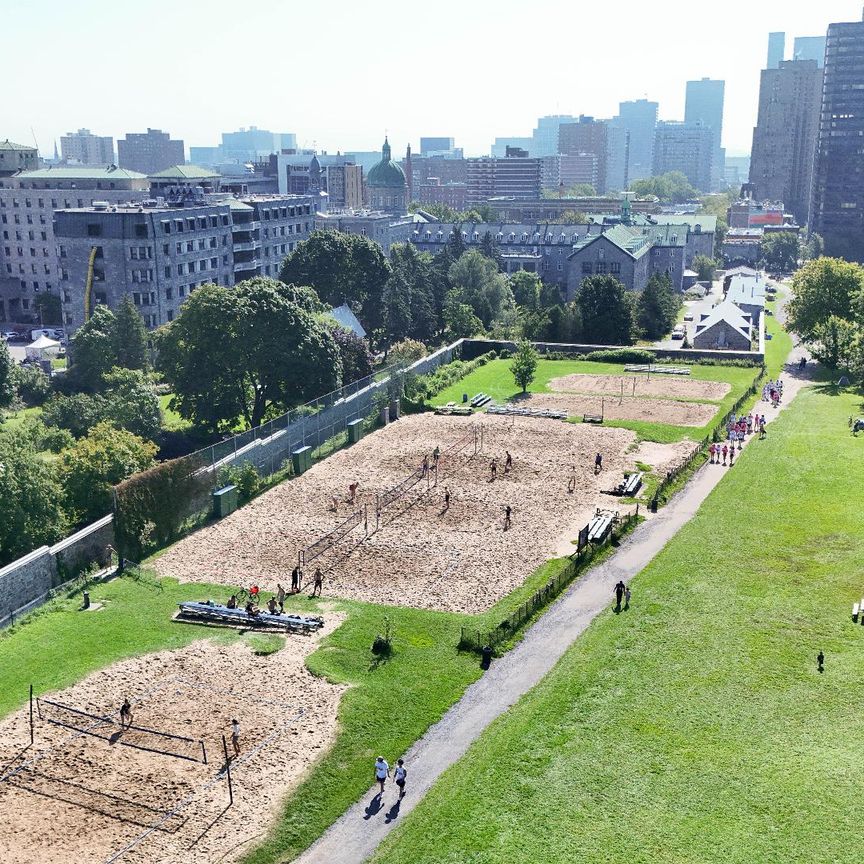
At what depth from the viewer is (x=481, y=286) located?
121375 millimetres

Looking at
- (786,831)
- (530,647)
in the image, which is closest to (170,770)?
(530,647)

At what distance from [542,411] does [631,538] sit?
2909 cm

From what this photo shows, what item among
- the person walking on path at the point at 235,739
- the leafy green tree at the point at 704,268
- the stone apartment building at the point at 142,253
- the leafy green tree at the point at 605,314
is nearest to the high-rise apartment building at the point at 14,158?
the stone apartment building at the point at 142,253

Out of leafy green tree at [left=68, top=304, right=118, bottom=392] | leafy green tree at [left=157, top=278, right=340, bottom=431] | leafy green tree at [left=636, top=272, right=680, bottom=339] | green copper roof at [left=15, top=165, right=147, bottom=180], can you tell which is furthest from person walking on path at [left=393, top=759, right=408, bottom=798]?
green copper roof at [left=15, top=165, right=147, bottom=180]

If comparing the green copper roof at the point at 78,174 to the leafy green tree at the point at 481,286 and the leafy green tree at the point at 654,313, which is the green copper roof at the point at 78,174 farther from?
the leafy green tree at the point at 654,313

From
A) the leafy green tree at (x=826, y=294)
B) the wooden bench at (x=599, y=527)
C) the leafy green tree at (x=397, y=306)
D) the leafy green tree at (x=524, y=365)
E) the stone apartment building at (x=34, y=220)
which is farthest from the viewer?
the stone apartment building at (x=34, y=220)

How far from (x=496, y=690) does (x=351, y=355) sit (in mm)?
54122

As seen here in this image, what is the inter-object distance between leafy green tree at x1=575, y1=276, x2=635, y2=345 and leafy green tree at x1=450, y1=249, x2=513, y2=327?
43.2 ft

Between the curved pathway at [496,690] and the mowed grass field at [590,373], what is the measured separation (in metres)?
17.3

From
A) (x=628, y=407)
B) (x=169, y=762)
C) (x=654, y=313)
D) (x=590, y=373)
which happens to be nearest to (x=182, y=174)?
(x=654, y=313)

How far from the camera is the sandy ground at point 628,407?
79438 mm

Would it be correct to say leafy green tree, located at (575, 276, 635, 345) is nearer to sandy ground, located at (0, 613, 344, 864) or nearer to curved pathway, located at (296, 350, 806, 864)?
curved pathway, located at (296, 350, 806, 864)

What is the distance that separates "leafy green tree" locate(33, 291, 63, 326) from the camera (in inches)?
5098

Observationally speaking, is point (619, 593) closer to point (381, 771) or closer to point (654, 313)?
point (381, 771)
